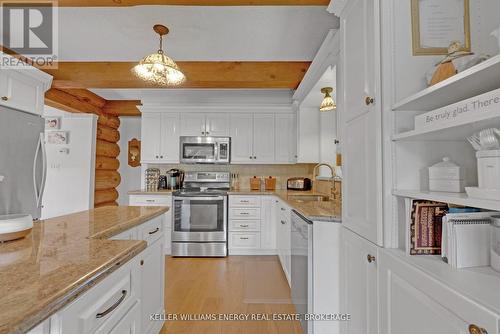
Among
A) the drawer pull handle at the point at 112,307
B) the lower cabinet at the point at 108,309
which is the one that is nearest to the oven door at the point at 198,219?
the lower cabinet at the point at 108,309

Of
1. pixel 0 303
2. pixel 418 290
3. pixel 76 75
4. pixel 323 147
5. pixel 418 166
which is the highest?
pixel 76 75

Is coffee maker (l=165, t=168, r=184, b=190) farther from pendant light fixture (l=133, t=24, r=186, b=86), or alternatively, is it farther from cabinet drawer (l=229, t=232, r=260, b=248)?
Answer: pendant light fixture (l=133, t=24, r=186, b=86)

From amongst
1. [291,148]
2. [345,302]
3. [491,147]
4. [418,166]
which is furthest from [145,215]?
[291,148]

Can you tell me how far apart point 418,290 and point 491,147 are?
51 cm

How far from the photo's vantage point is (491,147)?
2.36 ft

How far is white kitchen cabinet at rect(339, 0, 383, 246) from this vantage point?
3.57 ft

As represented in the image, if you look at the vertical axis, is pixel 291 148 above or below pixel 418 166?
above

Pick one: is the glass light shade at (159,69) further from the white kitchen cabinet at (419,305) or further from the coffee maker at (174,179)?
the white kitchen cabinet at (419,305)

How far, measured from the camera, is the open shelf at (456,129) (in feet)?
2.16

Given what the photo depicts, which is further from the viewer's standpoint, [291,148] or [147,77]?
[291,148]

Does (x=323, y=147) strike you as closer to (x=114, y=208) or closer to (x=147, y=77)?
(x=147, y=77)

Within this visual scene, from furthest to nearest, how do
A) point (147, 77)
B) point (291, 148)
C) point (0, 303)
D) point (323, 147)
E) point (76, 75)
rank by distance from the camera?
point (291, 148)
point (323, 147)
point (76, 75)
point (147, 77)
point (0, 303)

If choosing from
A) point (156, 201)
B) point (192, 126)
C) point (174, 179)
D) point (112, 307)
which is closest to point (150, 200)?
point (156, 201)

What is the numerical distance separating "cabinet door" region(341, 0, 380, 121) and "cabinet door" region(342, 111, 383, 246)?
0.09 meters
